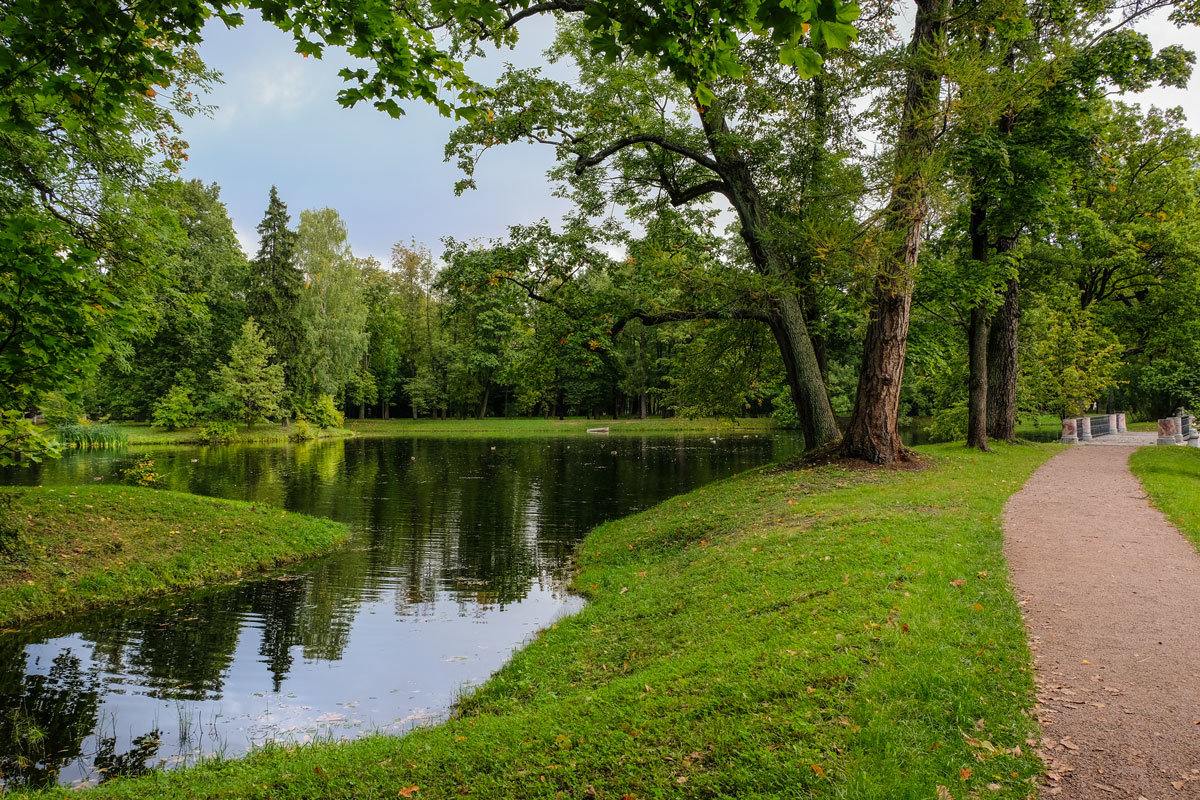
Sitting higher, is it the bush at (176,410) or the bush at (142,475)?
the bush at (176,410)

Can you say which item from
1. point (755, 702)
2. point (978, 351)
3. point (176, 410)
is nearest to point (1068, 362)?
point (978, 351)

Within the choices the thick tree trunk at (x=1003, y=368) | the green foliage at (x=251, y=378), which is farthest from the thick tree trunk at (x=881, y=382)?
the green foliage at (x=251, y=378)

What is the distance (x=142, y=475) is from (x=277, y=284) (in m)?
34.4

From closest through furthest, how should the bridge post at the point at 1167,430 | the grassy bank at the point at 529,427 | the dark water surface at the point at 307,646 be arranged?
1. the dark water surface at the point at 307,646
2. the bridge post at the point at 1167,430
3. the grassy bank at the point at 529,427

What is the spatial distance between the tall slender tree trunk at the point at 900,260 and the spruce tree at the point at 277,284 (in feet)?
133

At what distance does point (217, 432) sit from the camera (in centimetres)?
3962

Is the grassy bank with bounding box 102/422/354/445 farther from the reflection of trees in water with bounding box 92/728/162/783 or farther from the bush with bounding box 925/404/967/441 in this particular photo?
the bush with bounding box 925/404/967/441

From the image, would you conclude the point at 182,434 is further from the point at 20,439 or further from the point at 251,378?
the point at 20,439

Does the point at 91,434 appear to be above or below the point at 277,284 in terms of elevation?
below

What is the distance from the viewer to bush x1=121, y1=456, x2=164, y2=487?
13.5 meters

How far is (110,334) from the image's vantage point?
8.69 m

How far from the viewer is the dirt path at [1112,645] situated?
353 centimetres

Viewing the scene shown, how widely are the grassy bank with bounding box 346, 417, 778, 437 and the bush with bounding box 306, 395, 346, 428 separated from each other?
3249mm

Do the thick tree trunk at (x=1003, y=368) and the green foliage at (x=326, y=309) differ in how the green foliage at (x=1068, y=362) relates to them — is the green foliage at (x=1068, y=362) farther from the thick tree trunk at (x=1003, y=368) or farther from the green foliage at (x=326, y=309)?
→ the green foliage at (x=326, y=309)
